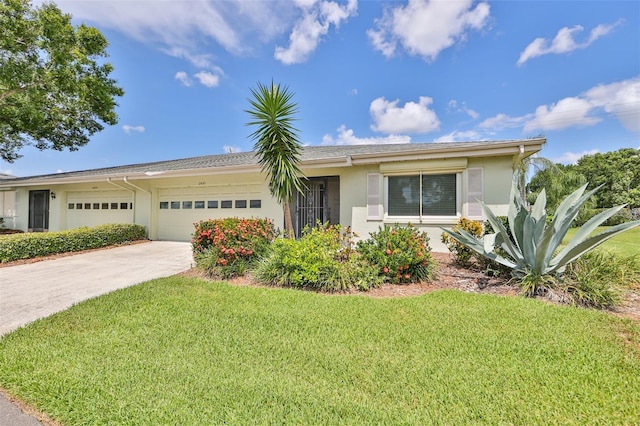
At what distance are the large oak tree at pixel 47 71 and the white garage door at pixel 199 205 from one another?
20.9 feet

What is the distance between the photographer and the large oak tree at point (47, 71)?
1110 cm

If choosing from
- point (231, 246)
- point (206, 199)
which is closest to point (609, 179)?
point (206, 199)

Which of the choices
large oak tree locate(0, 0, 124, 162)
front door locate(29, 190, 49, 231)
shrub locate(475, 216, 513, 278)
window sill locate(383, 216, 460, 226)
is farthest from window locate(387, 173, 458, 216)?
front door locate(29, 190, 49, 231)

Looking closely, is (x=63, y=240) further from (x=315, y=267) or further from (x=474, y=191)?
(x=474, y=191)

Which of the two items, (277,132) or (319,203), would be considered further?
(319,203)

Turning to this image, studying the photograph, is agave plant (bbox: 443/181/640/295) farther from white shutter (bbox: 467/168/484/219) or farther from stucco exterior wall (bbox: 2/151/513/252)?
stucco exterior wall (bbox: 2/151/513/252)

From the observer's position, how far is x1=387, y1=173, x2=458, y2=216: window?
7668 mm

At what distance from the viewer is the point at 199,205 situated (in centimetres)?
1109

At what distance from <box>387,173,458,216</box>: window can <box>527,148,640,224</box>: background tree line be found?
11.6m

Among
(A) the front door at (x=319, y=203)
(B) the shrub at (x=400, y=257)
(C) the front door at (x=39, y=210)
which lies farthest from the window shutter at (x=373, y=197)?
(C) the front door at (x=39, y=210)

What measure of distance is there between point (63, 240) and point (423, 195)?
11.2 meters

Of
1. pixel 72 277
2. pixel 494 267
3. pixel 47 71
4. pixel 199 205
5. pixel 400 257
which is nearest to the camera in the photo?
pixel 400 257

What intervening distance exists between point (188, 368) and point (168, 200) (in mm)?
10753

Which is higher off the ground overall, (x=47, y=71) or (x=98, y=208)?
(x=47, y=71)
